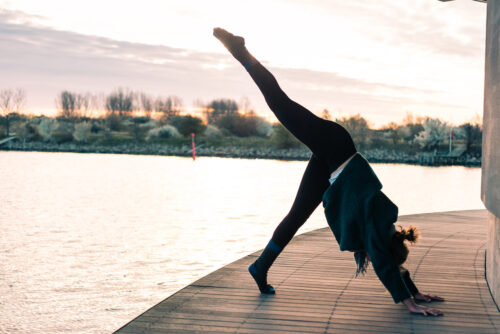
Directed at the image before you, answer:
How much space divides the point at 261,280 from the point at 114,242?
555 centimetres

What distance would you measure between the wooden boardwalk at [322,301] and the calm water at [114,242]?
1.52m

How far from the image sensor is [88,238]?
8828 millimetres

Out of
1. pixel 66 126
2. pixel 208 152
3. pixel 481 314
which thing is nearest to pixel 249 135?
pixel 208 152

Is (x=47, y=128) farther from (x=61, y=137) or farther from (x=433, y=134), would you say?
(x=433, y=134)

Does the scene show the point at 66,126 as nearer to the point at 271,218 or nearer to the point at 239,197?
the point at 239,197

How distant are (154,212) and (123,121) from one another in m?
61.9

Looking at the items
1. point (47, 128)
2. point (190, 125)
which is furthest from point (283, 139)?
point (47, 128)

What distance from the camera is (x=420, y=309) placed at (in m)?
3.06

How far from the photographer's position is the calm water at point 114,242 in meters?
5.13

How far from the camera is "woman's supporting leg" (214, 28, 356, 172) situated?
2.96 m

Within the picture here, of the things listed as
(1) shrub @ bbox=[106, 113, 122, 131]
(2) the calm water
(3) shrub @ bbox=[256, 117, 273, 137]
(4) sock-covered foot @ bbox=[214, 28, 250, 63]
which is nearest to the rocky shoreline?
(3) shrub @ bbox=[256, 117, 273, 137]

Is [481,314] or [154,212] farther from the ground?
[481,314]

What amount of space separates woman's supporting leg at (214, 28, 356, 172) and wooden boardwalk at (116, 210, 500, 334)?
0.86 m

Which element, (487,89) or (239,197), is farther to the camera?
(239,197)
